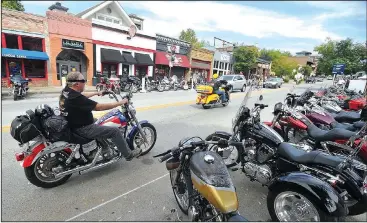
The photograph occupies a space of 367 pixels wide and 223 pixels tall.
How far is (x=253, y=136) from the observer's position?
373cm

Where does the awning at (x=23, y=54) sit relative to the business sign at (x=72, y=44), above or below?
below

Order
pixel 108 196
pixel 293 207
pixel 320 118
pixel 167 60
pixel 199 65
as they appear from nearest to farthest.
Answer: pixel 293 207 < pixel 108 196 < pixel 320 118 < pixel 167 60 < pixel 199 65

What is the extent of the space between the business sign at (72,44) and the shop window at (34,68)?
2008 millimetres

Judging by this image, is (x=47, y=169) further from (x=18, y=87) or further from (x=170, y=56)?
(x=170, y=56)

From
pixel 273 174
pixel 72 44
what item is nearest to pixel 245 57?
pixel 72 44

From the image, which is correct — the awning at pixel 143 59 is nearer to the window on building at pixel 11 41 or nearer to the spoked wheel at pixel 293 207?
the window on building at pixel 11 41

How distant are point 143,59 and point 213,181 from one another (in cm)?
2078

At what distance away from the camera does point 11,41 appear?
14.8 meters

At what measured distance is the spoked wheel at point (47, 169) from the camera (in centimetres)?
313

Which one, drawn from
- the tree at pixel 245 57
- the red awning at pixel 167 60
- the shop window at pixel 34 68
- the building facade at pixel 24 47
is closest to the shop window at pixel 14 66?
the building facade at pixel 24 47

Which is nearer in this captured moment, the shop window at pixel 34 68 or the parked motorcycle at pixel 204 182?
the parked motorcycle at pixel 204 182

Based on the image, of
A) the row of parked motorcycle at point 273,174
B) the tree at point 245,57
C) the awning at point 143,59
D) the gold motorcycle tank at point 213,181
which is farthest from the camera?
the tree at point 245,57

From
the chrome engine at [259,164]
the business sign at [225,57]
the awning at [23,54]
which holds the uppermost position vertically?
the business sign at [225,57]

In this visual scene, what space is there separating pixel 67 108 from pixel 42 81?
1596 cm
